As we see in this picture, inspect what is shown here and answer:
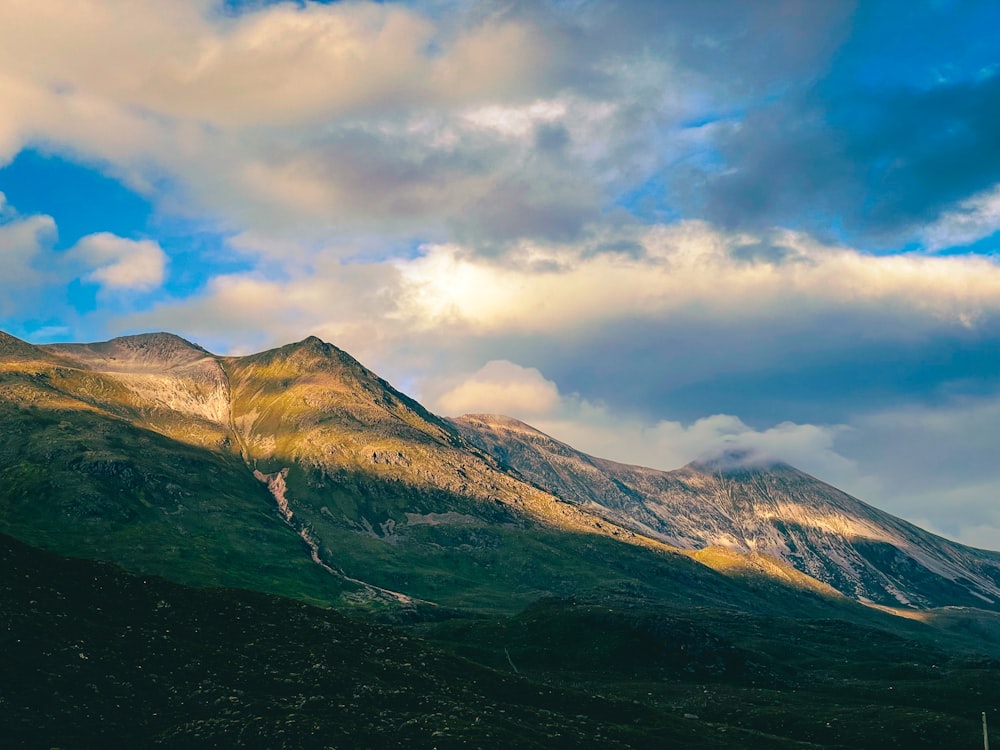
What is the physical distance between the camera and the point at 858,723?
423ft

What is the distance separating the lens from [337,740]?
272 feet

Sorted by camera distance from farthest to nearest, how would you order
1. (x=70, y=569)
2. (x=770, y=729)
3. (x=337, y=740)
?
(x=770, y=729) < (x=70, y=569) < (x=337, y=740)

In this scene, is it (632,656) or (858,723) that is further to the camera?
(632,656)

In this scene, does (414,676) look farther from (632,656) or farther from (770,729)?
(632,656)

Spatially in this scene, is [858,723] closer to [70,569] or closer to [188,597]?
[188,597]

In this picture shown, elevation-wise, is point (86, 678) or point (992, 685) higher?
point (86, 678)

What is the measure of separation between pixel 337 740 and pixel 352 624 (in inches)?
1801

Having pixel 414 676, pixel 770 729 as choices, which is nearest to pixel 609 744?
pixel 414 676

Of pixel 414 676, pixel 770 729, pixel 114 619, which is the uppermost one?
pixel 114 619

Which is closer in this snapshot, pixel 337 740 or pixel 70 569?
pixel 337 740

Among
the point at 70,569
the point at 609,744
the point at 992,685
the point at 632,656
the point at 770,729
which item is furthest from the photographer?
the point at 632,656

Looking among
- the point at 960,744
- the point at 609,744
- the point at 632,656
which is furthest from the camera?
the point at 632,656

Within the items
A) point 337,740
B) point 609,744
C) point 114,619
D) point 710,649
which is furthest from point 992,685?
point 114,619

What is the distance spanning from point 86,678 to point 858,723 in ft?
370
